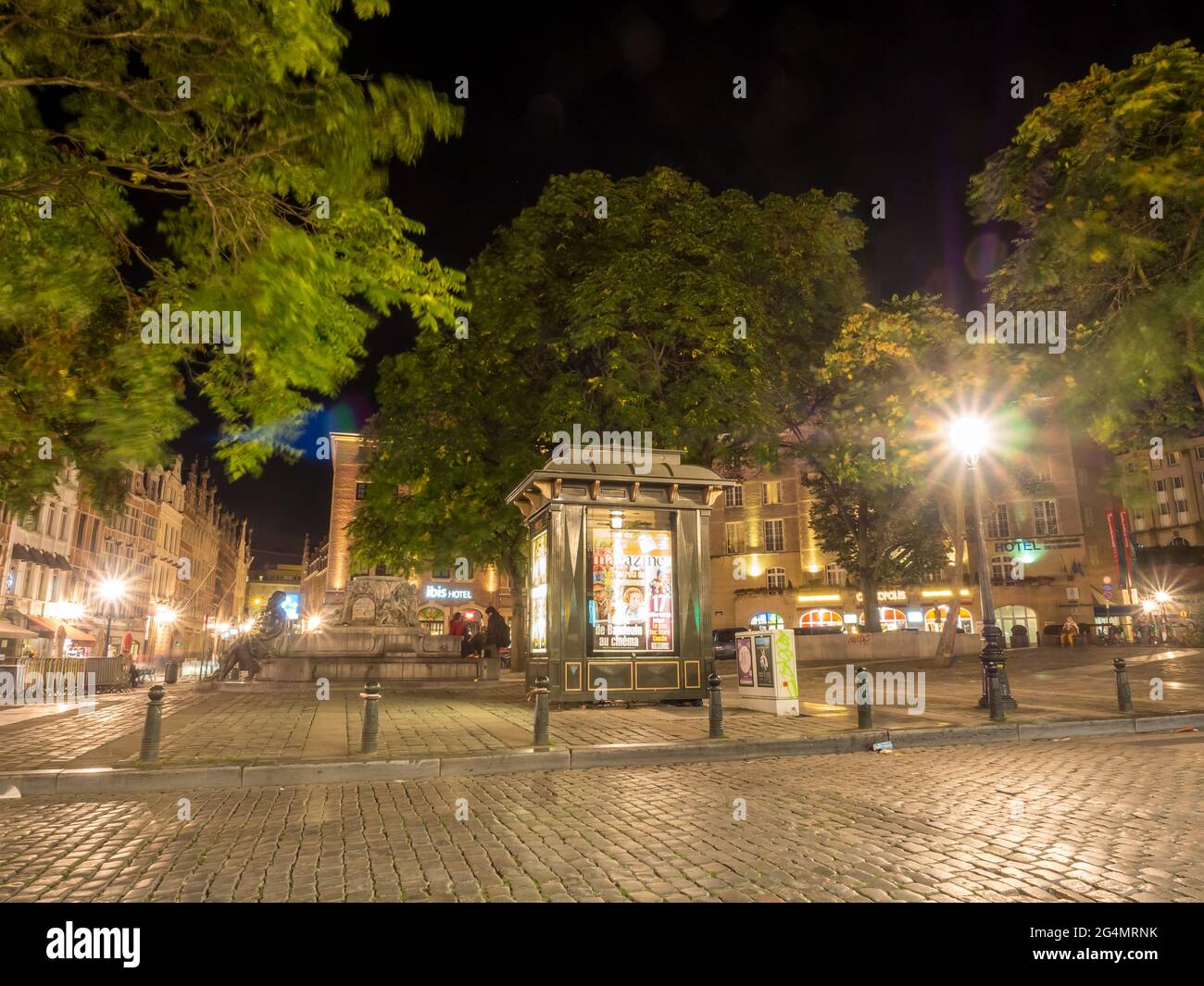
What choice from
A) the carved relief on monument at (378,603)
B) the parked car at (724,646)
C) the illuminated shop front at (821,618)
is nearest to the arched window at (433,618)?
the parked car at (724,646)

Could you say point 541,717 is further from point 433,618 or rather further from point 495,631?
point 433,618

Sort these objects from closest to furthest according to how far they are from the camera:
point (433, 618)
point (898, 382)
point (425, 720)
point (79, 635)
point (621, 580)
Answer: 1. point (425, 720)
2. point (621, 580)
3. point (898, 382)
4. point (79, 635)
5. point (433, 618)

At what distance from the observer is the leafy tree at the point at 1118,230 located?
12836 mm

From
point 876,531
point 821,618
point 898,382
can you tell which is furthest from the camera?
point 821,618

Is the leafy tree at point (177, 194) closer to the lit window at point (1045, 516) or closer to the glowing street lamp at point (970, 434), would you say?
the glowing street lamp at point (970, 434)

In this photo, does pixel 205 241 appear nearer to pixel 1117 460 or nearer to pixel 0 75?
pixel 0 75

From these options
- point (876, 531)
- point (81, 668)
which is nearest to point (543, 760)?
point (81, 668)

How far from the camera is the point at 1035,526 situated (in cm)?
4991

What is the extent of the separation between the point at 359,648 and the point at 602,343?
1101 centimetres

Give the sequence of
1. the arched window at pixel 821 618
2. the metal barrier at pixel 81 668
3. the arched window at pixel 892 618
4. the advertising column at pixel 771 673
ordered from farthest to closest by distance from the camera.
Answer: the arched window at pixel 892 618, the arched window at pixel 821 618, the metal barrier at pixel 81 668, the advertising column at pixel 771 673

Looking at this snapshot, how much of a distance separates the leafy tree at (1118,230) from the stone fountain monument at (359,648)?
16634 mm

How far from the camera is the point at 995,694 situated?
1196 centimetres

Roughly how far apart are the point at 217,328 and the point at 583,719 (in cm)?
808
